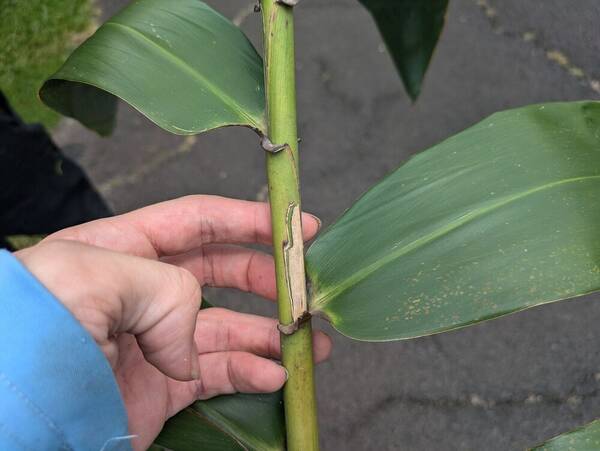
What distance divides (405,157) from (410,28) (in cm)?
87

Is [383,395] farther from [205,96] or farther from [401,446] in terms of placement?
[205,96]

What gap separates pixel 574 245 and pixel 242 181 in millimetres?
1029

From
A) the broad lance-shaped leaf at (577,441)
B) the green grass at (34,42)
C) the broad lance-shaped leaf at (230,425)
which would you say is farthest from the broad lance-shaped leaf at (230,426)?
the green grass at (34,42)

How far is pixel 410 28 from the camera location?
1.94ft

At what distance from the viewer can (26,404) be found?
346mm

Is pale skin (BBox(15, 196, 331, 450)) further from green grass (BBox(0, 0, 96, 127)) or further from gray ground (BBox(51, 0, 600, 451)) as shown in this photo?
green grass (BBox(0, 0, 96, 127))

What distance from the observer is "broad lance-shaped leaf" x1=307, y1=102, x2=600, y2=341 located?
1.56ft

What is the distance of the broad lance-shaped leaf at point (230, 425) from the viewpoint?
0.58 meters

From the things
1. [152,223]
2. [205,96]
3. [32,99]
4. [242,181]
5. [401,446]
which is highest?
[205,96]

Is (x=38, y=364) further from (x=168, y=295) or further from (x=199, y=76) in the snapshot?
(x=199, y=76)

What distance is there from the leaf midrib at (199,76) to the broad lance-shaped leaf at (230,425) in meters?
0.25

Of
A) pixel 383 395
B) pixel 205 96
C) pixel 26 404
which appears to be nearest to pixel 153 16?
pixel 205 96

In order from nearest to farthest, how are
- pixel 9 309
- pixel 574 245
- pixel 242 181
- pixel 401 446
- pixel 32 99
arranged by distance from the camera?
1. pixel 9 309
2. pixel 574 245
3. pixel 401 446
4. pixel 242 181
5. pixel 32 99

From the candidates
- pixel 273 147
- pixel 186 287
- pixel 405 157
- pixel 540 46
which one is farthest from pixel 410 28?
pixel 540 46
